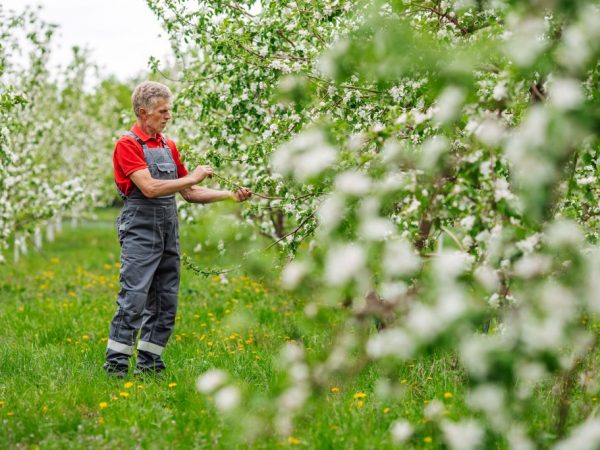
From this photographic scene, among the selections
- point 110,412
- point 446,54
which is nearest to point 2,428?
point 110,412

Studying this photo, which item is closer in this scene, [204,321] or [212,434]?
[212,434]

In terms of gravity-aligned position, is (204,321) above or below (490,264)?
below

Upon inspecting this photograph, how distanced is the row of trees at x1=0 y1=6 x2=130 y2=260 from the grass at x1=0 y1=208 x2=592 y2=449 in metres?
1.84

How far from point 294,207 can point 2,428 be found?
2.32 m

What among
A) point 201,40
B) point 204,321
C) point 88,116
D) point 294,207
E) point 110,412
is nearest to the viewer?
point 110,412

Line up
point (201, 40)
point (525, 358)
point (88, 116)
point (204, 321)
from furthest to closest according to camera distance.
Answer: 1. point (88, 116)
2. point (204, 321)
3. point (201, 40)
4. point (525, 358)

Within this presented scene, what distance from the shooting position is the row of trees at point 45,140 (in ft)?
29.2

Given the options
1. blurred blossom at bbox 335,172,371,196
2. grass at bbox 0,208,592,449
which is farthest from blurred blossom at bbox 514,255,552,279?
grass at bbox 0,208,592,449

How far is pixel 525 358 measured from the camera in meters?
2.21

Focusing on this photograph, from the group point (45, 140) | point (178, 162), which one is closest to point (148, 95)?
point (178, 162)

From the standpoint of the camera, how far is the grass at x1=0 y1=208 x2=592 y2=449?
371cm

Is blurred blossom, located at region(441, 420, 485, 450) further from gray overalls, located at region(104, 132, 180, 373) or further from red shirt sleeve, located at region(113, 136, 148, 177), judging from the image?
red shirt sleeve, located at region(113, 136, 148, 177)

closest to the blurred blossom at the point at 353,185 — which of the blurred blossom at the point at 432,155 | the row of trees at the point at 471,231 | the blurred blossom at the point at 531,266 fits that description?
the row of trees at the point at 471,231

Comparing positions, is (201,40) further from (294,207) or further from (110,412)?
(110,412)
